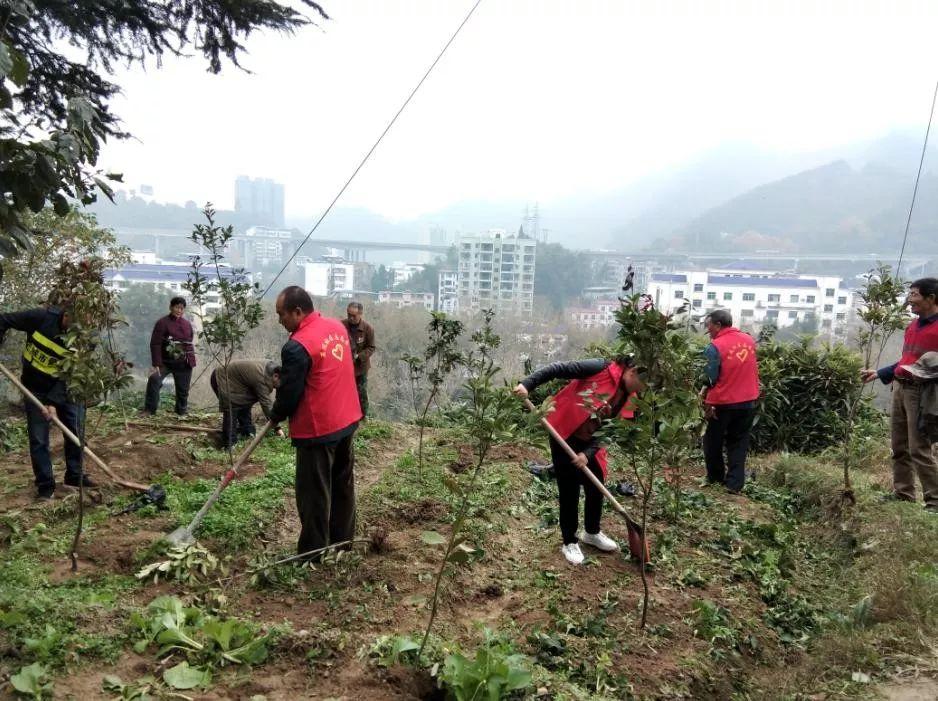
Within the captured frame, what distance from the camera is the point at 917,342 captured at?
5.57 m

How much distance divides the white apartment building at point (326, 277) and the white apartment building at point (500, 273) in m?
4.55

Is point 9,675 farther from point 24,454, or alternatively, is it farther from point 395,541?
point 24,454

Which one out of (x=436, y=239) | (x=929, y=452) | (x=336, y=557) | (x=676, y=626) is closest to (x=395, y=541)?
(x=336, y=557)

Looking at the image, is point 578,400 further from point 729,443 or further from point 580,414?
point 729,443

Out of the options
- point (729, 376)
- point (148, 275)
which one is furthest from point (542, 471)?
point (148, 275)

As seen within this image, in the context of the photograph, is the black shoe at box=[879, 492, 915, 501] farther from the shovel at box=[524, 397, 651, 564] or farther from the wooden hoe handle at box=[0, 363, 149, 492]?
the wooden hoe handle at box=[0, 363, 149, 492]

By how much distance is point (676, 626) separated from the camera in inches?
159

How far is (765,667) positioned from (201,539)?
154 inches

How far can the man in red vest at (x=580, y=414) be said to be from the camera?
165 inches

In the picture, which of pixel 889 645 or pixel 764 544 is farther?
pixel 764 544

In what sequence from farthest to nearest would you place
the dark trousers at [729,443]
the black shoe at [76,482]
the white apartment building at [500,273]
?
the white apartment building at [500,273] < the dark trousers at [729,443] < the black shoe at [76,482]

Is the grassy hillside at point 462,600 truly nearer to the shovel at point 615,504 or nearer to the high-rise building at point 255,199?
the shovel at point 615,504

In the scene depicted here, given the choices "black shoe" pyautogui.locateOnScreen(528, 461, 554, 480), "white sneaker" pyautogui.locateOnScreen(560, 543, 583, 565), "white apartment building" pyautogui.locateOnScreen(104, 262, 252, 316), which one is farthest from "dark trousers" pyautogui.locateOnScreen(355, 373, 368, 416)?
"white apartment building" pyautogui.locateOnScreen(104, 262, 252, 316)

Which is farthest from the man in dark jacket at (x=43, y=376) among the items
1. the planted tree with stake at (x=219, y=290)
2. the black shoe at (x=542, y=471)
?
the black shoe at (x=542, y=471)
